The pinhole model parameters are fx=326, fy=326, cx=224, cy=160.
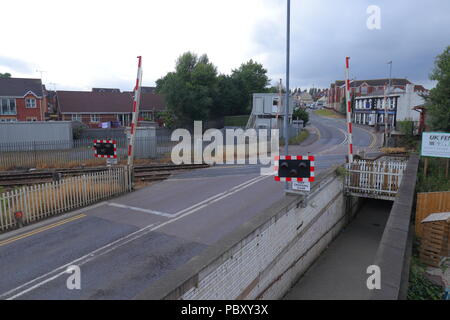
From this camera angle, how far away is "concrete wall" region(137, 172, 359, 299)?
16.6 feet

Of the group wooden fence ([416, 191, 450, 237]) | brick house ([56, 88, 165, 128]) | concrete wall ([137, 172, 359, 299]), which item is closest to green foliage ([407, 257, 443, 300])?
concrete wall ([137, 172, 359, 299])

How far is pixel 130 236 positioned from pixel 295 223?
4.99 m

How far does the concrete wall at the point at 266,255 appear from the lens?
5046 millimetres

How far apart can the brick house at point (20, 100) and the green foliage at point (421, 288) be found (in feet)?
155


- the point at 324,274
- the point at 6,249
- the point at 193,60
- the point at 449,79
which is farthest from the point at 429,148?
the point at 193,60

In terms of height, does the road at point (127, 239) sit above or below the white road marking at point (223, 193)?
below

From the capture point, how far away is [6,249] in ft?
30.3

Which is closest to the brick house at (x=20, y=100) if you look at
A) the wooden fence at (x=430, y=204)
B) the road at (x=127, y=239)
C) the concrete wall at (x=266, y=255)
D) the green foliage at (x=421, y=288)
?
the road at (x=127, y=239)

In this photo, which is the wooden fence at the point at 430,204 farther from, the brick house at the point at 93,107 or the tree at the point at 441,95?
the brick house at the point at 93,107

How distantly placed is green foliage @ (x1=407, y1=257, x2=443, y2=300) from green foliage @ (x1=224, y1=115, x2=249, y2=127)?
43897 millimetres

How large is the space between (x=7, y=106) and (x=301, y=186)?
4542 cm
